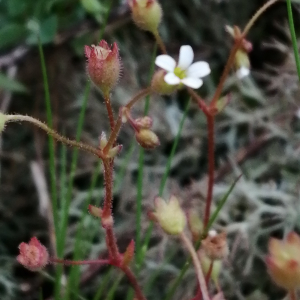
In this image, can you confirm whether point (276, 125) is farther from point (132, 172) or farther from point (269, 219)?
point (132, 172)

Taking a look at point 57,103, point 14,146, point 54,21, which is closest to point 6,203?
point 14,146

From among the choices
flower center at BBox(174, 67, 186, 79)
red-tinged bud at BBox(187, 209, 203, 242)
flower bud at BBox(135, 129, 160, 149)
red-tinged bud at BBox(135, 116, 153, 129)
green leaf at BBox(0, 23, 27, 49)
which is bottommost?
red-tinged bud at BBox(187, 209, 203, 242)

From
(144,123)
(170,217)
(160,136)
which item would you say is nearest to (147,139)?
(144,123)

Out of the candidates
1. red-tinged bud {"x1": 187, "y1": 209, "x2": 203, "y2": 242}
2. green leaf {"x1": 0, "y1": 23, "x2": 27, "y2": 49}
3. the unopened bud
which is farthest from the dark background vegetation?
the unopened bud

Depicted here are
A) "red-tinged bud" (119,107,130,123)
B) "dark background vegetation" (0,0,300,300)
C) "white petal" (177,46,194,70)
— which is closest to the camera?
"red-tinged bud" (119,107,130,123)

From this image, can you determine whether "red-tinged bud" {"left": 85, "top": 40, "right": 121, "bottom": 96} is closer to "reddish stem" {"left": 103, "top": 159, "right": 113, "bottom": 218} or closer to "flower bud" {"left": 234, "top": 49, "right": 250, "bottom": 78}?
"reddish stem" {"left": 103, "top": 159, "right": 113, "bottom": 218}

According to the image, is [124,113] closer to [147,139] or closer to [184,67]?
[147,139]
